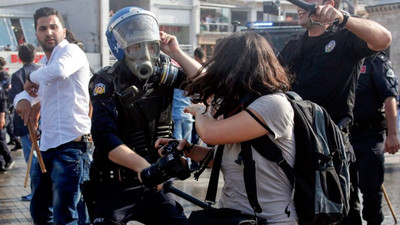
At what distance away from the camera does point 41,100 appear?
14.5 feet

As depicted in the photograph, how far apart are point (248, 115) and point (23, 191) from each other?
6032 mm

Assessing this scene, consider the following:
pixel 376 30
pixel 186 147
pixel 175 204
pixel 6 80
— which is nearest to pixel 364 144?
pixel 376 30

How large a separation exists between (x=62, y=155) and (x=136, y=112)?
1146 millimetres

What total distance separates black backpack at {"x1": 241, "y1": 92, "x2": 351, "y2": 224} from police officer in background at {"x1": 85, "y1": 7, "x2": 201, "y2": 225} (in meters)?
0.78

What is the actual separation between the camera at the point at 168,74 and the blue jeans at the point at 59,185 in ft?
3.95

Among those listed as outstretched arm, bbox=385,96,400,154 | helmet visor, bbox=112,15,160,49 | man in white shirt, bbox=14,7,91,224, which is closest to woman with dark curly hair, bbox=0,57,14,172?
man in white shirt, bbox=14,7,91,224

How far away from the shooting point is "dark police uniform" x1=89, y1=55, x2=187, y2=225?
3.17 m

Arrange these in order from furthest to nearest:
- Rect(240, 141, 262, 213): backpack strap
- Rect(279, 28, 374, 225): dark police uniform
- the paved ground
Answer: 1. the paved ground
2. Rect(279, 28, 374, 225): dark police uniform
3. Rect(240, 141, 262, 213): backpack strap

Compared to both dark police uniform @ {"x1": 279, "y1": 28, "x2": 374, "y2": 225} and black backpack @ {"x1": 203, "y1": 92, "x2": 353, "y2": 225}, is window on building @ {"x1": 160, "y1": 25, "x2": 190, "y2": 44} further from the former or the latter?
black backpack @ {"x1": 203, "y1": 92, "x2": 353, "y2": 225}

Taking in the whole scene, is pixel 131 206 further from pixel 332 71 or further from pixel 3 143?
pixel 3 143

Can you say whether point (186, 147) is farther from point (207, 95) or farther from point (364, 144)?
point (364, 144)

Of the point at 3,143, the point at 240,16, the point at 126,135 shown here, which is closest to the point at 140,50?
the point at 126,135

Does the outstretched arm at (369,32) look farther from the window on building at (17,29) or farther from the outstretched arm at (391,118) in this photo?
the window on building at (17,29)

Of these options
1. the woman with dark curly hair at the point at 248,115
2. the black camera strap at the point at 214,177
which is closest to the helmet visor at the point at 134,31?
the woman with dark curly hair at the point at 248,115
